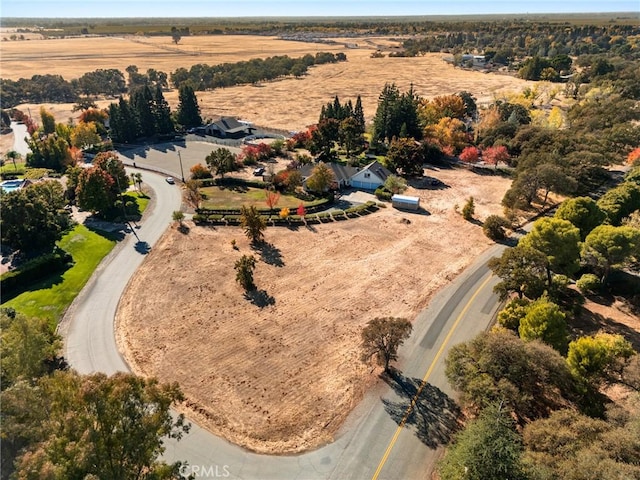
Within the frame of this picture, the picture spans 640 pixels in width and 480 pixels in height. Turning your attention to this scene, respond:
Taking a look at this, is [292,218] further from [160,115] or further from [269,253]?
[160,115]

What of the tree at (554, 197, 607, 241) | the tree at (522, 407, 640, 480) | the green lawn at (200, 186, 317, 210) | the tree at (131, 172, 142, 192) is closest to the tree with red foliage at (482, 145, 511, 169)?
the tree at (554, 197, 607, 241)

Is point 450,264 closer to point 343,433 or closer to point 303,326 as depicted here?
point 303,326

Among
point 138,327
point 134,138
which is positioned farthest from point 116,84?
point 138,327

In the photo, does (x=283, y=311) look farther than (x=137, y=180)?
No

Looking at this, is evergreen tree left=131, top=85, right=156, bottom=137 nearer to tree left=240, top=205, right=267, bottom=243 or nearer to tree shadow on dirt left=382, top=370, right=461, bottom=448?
tree left=240, top=205, right=267, bottom=243

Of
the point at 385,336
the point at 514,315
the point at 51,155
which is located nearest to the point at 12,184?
the point at 51,155

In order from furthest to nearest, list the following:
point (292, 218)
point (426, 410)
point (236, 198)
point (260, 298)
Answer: point (236, 198)
point (292, 218)
point (260, 298)
point (426, 410)

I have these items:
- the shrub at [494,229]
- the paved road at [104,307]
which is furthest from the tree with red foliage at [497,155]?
the paved road at [104,307]
